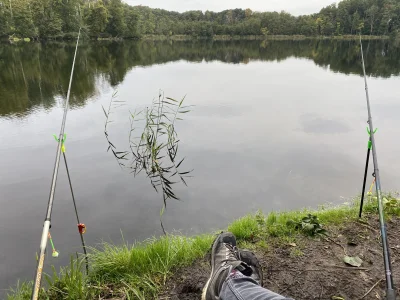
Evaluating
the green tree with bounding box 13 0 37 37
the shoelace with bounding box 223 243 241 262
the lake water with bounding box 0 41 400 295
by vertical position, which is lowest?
the lake water with bounding box 0 41 400 295


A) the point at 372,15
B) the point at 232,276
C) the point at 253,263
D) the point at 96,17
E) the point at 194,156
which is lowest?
the point at 194,156

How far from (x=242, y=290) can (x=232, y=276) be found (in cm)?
20

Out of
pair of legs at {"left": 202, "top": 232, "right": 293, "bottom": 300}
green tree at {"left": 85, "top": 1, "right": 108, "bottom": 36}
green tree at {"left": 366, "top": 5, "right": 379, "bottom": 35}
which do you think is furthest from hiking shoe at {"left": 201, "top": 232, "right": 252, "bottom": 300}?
green tree at {"left": 366, "top": 5, "right": 379, "bottom": 35}

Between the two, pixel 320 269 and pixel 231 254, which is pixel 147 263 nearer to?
pixel 231 254

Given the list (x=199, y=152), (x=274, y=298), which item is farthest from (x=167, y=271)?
(x=199, y=152)

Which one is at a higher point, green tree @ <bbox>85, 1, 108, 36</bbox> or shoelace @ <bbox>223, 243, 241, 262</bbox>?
green tree @ <bbox>85, 1, 108, 36</bbox>

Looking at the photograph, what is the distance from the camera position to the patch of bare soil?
8.97 feet

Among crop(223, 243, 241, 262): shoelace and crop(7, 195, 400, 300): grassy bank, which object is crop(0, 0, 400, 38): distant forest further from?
crop(223, 243, 241, 262): shoelace

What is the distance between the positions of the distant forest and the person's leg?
157 ft

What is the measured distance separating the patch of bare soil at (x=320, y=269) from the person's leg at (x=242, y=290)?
77 centimetres

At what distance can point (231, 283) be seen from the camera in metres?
2.06

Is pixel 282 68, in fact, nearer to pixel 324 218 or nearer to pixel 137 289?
pixel 324 218

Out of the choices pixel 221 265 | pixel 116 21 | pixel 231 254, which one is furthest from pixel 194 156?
pixel 116 21

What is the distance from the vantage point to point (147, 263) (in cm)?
323
